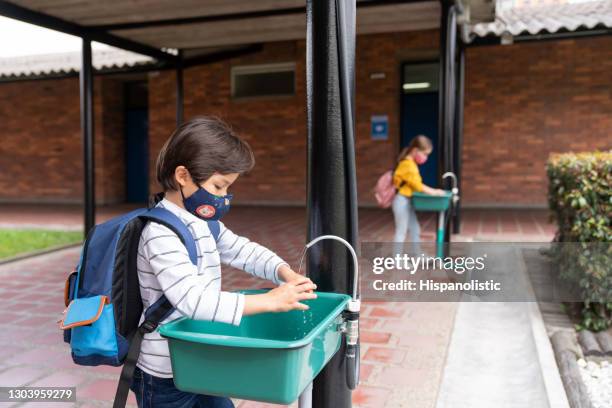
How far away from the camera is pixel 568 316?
4.28 m

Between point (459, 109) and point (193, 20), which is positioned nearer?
point (193, 20)

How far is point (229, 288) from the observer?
4.88 metres

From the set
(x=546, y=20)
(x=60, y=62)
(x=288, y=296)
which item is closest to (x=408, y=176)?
(x=288, y=296)

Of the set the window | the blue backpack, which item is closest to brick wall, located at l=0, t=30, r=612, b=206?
the window

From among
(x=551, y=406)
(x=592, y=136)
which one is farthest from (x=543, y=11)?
(x=551, y=406)

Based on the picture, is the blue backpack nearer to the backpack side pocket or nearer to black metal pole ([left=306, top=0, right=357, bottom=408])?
the backpack side pocket

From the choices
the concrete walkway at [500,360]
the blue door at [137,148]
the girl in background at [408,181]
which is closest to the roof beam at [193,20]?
the girl in background at [408,181]

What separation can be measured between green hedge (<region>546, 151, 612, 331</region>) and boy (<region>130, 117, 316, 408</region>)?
2.85 metres

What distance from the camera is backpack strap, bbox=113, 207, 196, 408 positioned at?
1.46 m

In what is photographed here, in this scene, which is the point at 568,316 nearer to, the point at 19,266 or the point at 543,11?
the point at 19,266

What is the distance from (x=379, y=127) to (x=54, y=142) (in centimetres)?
833

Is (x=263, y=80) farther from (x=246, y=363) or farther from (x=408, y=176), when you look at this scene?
(x=246, y=363)

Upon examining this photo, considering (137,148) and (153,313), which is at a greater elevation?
(137,148)

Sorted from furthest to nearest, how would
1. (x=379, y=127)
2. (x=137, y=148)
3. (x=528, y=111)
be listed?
(x=137, y=148)
(x=379, y=127)
(x=528, y=111)
